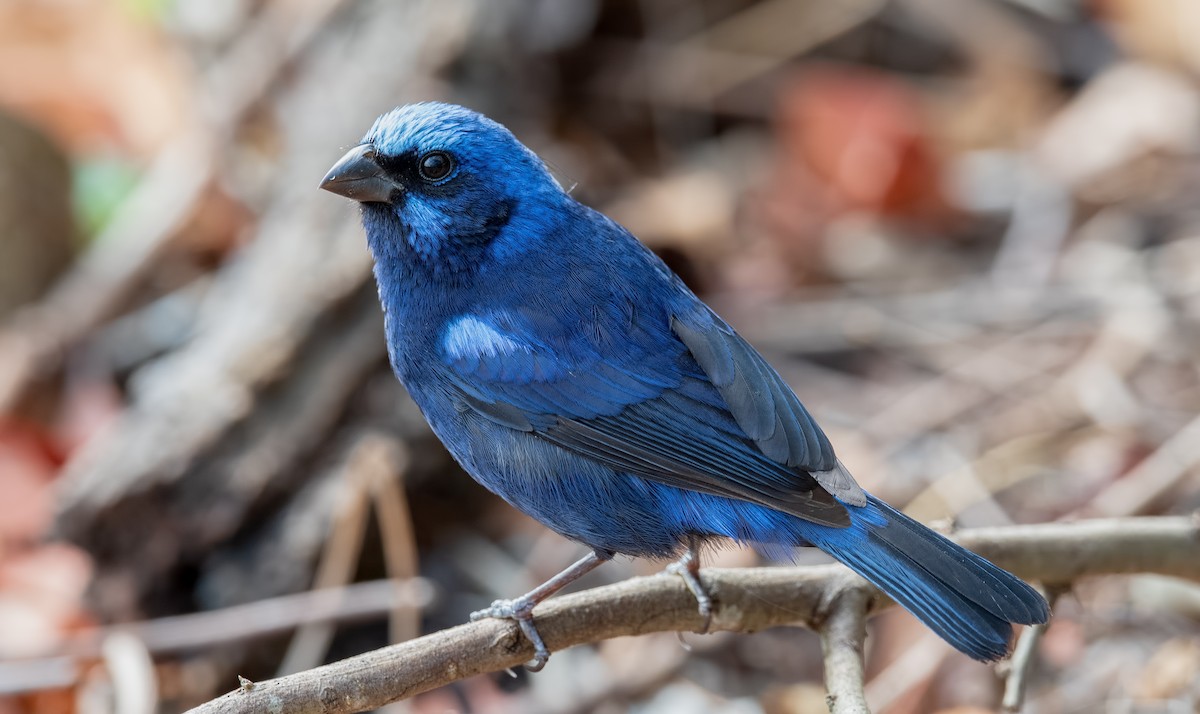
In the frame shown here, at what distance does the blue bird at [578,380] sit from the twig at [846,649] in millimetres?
178

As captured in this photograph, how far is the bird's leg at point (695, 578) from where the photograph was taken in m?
3.26

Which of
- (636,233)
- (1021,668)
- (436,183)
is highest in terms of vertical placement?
(436,183)

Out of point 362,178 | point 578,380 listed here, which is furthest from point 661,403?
point 362,178

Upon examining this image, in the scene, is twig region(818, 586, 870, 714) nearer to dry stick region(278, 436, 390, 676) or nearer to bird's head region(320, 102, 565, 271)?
bird's head region(320, 102, 565, 271)

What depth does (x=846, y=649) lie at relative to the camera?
2990 millimetres

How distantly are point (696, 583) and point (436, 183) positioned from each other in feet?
3.91

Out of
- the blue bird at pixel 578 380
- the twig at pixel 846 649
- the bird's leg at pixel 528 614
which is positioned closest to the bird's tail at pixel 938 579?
the blue bird at pixel 578 380

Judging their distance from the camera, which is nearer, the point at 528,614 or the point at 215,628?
the point at 528,614

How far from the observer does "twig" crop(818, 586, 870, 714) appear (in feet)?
9.11

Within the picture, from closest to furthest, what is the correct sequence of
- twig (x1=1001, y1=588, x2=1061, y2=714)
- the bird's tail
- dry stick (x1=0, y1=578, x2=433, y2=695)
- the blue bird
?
1. the bird's tail
2. twig (x1=1001, y1=588, x2=1061, y2=714)
3. the blue bird
4. dry stick (x1=0, y1=578, x2=433, y2=695)

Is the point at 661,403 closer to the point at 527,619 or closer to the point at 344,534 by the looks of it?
the point at 527,619

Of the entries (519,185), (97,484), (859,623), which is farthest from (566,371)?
(97,484)

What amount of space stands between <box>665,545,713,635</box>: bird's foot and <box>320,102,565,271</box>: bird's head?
3.02 ft

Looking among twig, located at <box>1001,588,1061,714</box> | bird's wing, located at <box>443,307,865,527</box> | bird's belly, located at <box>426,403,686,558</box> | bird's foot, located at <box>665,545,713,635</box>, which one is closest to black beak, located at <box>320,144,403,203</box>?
bird's wing, located at <box>443,307,865,527</box>
